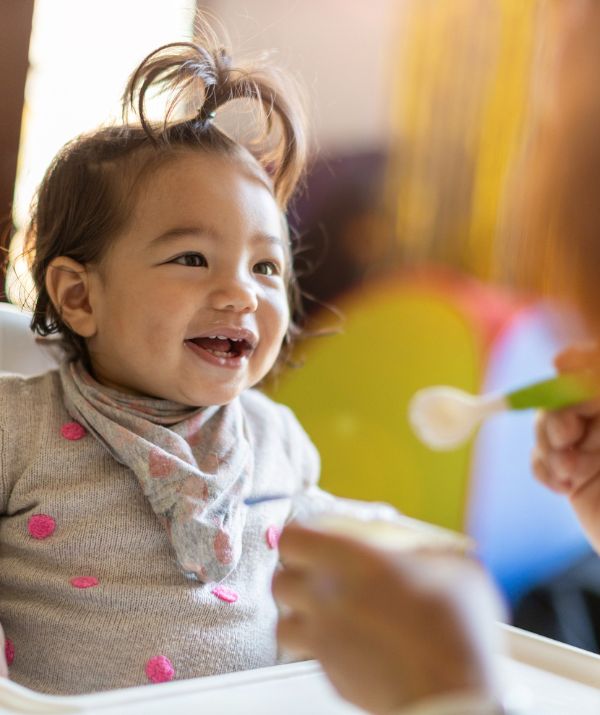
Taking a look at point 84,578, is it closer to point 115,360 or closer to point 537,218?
point 115,360

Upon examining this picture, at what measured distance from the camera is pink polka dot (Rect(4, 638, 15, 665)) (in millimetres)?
642

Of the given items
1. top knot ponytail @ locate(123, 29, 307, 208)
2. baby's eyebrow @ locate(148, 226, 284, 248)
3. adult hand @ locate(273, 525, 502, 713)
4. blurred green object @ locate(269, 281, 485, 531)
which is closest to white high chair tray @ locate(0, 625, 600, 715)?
adult hand @ locate(273, 525, 502, 713)

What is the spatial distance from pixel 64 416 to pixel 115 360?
69 millimetres

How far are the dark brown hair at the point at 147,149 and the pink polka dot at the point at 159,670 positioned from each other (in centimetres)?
29

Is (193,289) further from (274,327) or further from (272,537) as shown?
(272,537)

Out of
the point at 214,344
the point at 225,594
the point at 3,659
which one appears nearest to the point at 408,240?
the point at 214,344

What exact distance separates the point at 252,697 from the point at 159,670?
0.49 feet

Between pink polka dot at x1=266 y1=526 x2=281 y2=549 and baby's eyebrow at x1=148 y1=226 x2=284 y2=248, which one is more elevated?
baby's eyebrow at x1=148 y1=226 x2=284 y2=248

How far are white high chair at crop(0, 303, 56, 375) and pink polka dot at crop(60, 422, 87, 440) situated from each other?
17 centimetres

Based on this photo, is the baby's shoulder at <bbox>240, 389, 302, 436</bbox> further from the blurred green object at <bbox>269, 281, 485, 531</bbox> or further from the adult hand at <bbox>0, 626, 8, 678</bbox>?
the blurred green object at <bbox>269, 281, 485, 531</bbox>

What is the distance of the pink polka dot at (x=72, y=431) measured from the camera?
2.27ft

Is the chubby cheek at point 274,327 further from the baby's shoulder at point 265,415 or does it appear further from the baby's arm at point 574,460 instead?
the baby's arm at point 574,460

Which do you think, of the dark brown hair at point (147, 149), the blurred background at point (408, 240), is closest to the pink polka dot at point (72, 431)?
the dark brown hair at point (147, 149)

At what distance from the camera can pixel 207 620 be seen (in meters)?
0.65
